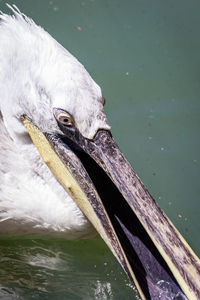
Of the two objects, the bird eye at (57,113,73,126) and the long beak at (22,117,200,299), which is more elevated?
the bird eye at (57,113,73,126)

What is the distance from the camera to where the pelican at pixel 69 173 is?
3.14 meters

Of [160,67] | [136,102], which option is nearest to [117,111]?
[136,102]

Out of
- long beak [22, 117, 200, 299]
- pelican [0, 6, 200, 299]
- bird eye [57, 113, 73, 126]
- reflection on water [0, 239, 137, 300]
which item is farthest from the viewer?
reflection on water [0, 239, 137, 300]

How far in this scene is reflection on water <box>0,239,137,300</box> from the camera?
372 cm

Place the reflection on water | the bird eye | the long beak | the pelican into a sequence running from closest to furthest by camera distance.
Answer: the long beak → the pelican → the bird eye → the reflection on water

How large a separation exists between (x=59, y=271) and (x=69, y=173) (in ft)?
2.64

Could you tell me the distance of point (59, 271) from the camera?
3.93 metres

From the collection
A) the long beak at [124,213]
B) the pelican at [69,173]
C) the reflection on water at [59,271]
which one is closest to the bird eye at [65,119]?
the pelican at [69,173]

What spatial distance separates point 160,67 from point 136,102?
43 centimetres

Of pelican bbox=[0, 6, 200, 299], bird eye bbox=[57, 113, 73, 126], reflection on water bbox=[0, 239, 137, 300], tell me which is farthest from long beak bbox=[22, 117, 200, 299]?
reflection on water bbox=[0, 239, 137, 300]

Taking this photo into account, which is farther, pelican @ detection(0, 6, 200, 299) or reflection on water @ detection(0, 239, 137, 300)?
reflection on water @ detection(0, 239, 137, 300)

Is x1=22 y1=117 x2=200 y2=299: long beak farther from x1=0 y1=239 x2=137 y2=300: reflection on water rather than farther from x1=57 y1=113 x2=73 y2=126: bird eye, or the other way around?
x1=0 y1=239 x2=137 y2=300: reflection on water

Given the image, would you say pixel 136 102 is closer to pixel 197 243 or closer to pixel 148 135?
pixel 148 135

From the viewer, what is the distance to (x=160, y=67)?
17.6ft
